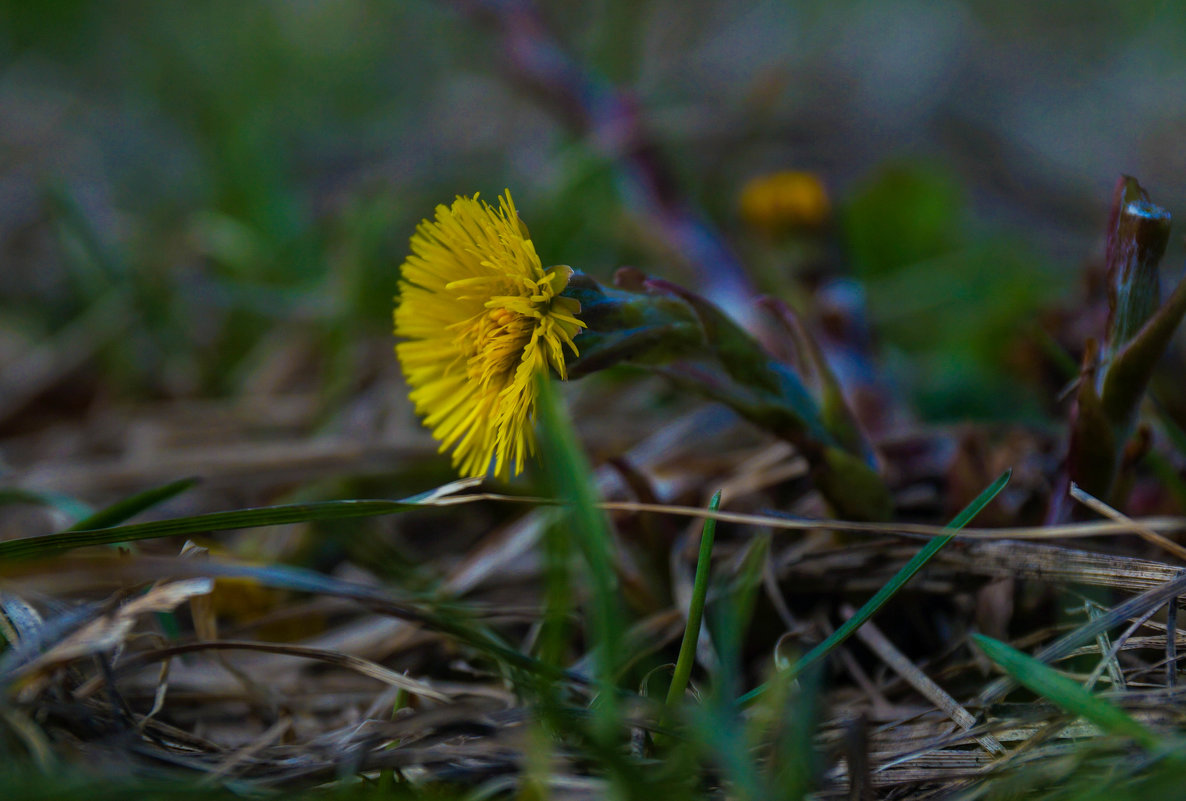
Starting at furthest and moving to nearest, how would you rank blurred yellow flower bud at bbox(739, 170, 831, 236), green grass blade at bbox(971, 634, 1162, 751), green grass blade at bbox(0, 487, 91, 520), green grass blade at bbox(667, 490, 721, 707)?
1. blurred yellow flower bud at bbox(739, 170, 831, 236)
2. green grass blade at bbox(0, 487, 91, 520)
3. green grass blade at bbox(667, 490, 721, 707)
4. green grass blade at bbox(971, 634, 1162, 751)

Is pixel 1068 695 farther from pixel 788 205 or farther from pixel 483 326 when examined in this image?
pixel 788 205

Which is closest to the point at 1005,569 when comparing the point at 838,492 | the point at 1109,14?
the point at 838,492

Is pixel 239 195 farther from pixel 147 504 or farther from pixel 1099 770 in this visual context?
pixel 1099 770

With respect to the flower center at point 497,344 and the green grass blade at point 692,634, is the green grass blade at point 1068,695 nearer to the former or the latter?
the green grass blade at point 692,634

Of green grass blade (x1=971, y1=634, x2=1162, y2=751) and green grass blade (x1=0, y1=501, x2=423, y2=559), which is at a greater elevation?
green grass blade (x1=0, y1=501, x2=423, y2=559)

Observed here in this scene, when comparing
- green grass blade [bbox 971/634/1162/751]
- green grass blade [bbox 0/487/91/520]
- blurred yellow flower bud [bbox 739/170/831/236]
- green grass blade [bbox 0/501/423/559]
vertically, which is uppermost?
blurred yellow flower bud [bbox 739/170/831/236]

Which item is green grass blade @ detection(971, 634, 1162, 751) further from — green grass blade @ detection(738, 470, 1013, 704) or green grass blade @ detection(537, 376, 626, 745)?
green grass blade @ detection(537, 376, 626, 745)

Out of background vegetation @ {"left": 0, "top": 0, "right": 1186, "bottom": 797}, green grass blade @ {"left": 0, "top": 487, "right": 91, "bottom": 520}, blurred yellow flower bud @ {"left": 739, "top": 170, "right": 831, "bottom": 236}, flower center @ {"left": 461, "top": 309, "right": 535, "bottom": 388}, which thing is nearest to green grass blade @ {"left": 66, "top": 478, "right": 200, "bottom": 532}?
background vegetation @ {"left": 0, "top": 0, "right": 1186, "bottom": 797}
